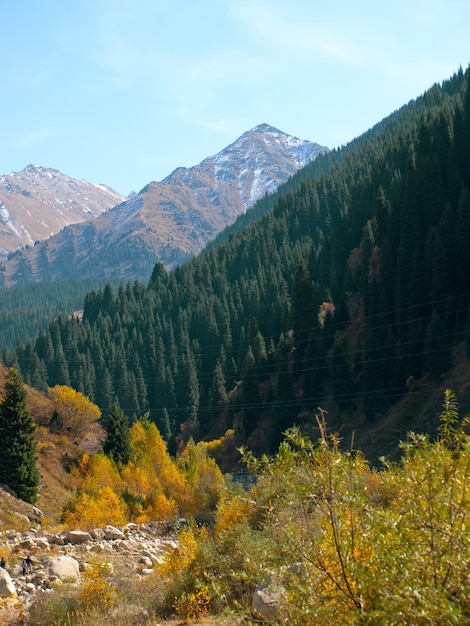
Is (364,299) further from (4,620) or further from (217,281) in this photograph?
(217,281)

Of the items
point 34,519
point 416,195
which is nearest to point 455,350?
point 416,195

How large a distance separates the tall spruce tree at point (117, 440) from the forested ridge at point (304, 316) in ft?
64.6

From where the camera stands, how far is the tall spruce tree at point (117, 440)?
196ft

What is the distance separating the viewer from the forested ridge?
66.6 meters

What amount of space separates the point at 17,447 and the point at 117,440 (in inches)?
624

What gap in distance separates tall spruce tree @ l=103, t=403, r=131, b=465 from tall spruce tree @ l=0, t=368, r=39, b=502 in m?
12.7

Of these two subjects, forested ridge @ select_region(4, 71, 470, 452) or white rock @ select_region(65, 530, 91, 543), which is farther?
forested ridge @ select_region(4, 71, 470, 452)

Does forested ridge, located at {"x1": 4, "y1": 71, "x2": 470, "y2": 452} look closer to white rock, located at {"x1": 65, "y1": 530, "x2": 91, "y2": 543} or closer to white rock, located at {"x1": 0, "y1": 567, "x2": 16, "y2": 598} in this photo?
white rock, located at {"x1": 65, "y1": 530, "x2": 91, "y2": 543}

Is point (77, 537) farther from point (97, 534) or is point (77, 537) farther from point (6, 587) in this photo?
point (6, 587)

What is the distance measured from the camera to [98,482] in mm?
51906

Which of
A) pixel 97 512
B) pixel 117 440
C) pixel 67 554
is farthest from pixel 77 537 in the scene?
pixel 117 440

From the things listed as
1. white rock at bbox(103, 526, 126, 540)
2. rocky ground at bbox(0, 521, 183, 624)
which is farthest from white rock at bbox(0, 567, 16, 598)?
white rock at bbox(103, 526, 126, 540)

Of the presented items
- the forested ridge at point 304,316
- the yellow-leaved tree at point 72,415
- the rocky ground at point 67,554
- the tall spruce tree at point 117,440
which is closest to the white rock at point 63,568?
the rocky ground at point 67,554

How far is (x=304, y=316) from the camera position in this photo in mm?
85688
